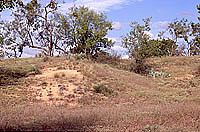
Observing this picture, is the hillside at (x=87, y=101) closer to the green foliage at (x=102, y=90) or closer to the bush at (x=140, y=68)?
the green foliage at (x=102, y=90)

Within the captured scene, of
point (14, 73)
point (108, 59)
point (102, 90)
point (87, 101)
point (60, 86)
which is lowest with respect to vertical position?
point (87, 101)

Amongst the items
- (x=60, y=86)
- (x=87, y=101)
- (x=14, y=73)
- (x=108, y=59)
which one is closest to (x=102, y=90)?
(x=87, y=101)

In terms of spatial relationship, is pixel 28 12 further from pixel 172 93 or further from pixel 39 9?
pixel 172 93

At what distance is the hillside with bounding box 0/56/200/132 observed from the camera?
25.3 ft

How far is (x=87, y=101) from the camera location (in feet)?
48.2

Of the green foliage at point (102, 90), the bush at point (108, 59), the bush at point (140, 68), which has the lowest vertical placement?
the green foliage at point (102, 90)

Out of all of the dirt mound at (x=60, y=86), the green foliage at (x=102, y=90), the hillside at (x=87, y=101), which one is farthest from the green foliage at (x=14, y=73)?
the green foliage at (x=102, y=90)

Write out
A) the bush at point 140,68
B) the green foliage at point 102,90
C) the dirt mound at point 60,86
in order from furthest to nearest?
the bush at point 140,68
the green foliage at point 102,90
the dirt mound at point 60,86

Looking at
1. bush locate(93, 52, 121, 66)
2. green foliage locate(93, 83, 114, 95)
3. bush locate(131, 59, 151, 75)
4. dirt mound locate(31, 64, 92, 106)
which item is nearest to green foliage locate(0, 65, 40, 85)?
dirt mound locate(31, 64, 92, 106)

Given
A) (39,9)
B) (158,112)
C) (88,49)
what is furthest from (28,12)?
A: (158,112)

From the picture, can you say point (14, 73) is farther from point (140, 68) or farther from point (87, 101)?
point (140, 68)

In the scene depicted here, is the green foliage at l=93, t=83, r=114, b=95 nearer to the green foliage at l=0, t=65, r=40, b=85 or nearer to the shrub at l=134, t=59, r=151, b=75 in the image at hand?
the green foliage at l=0, t=65, r=40, b=85

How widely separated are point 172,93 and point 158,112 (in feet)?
29.0

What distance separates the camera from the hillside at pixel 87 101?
7707mm
